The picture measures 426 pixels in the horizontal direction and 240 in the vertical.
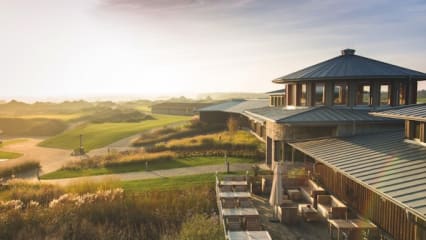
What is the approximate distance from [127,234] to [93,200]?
322cm

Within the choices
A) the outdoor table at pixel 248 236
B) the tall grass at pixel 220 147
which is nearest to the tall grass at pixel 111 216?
the outdoor table at pixel 248 236

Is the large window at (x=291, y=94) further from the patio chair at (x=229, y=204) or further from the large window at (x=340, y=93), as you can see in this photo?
the patio chair at (x=229, y=204)

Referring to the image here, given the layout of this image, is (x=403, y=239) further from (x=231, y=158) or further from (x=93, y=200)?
(x=231, y=158)

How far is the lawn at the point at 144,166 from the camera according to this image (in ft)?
96.2

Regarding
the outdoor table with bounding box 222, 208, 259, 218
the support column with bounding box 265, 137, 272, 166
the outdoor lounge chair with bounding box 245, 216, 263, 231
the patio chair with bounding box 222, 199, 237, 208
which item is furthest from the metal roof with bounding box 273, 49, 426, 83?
the outdoor lounge chair with bounding box 245, 216, 263, 231

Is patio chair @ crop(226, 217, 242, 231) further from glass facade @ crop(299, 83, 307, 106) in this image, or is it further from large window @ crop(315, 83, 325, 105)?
glass facade @ crop(299, 83, 307, 106)

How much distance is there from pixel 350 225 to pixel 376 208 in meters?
1.17

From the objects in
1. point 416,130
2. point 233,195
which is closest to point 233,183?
point 233,195

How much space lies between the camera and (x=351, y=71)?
2252cm

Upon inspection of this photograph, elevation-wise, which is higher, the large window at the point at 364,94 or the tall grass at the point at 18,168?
the large window at the point at 364,94

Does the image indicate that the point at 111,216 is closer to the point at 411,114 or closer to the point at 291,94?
the point at 411,114

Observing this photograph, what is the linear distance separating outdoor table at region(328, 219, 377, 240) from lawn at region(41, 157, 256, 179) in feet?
56.7

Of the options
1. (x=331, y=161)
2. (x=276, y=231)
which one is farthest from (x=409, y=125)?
(x=276, y=231)

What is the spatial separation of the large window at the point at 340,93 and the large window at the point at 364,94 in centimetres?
79
